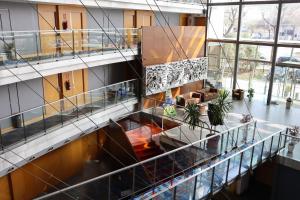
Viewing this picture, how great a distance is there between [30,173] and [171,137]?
457 cm

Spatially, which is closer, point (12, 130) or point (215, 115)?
point (12, 130)

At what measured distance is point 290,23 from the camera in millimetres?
13359

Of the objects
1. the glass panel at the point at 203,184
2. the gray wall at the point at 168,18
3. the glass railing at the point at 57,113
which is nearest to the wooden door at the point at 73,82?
the glass railing at the point at 57,113

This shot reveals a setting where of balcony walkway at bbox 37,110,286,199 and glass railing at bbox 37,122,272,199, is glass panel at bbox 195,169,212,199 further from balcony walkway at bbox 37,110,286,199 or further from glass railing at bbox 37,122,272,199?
glass railing at bbox 37,122,272,199

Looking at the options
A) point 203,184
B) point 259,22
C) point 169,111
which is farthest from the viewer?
point 259,22

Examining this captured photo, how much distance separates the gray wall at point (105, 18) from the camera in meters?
11.5

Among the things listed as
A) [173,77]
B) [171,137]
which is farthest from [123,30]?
[171,137]

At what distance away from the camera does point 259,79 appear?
15.1 meters

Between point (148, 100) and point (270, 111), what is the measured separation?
203 inches

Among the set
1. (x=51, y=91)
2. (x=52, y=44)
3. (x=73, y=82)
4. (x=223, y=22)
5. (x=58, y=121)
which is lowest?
(x=58, y=121)

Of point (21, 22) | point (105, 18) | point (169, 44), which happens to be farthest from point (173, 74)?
point (21, 22)

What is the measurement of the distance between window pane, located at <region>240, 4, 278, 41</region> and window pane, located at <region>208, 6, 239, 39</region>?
499 millimetres

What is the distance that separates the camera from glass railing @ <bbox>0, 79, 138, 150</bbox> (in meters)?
7.43

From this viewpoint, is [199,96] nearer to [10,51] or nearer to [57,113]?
[57,113]
